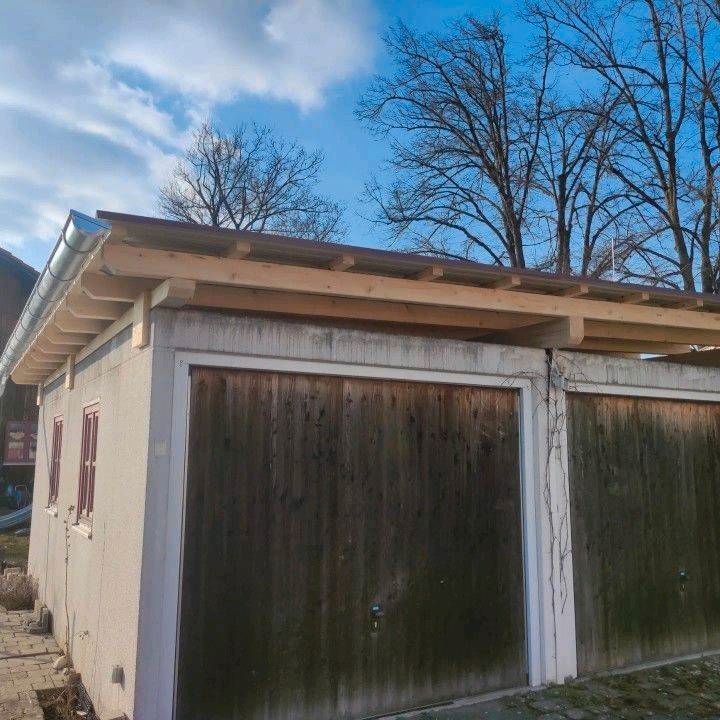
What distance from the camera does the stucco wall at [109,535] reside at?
4.46 metres

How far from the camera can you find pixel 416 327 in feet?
21.5

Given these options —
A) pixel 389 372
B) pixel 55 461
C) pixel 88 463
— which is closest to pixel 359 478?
pixel 389 372

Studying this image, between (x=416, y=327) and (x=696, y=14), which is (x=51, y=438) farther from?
(x=696, y=14)

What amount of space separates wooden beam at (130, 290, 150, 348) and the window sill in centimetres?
216

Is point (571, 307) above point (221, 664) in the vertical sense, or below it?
above

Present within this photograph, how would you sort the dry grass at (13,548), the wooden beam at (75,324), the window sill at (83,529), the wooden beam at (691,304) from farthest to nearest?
the dry grass at (13,548)
the wooden beam at (691,304)
the window sill at (83,529)
the wooden beam at (75,324)

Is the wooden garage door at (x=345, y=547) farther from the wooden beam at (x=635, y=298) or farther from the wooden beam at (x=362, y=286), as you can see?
the wooden beam at (x=635, y=298)

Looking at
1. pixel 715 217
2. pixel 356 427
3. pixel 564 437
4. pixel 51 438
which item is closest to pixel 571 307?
pixel 564 437

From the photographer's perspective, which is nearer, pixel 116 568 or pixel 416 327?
pixel 116 568

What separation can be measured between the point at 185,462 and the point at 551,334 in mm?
3204

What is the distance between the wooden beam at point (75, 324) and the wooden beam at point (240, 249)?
6.50ft

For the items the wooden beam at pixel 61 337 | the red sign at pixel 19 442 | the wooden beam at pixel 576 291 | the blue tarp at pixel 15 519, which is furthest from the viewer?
the red sign at pixel 19 442

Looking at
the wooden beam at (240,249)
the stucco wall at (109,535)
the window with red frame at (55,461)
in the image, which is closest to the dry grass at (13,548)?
the window with red frame at (55,461)

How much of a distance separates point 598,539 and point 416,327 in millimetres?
2508
